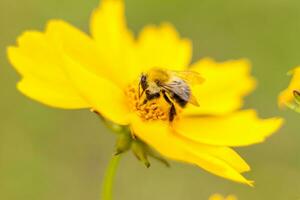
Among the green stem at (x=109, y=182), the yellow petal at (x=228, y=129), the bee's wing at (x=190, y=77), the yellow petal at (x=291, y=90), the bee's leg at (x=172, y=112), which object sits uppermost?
the yellow petal at (x=291, y=90)

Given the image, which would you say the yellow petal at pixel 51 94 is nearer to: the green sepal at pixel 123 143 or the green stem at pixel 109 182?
the green sepal at pixel 123 143

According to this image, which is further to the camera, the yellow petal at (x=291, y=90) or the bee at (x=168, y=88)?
the bee at (x=168, y=88)

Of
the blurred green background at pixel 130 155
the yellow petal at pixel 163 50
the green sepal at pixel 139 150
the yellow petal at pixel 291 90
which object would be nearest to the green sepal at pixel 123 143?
the green sepal at pixel 139 150

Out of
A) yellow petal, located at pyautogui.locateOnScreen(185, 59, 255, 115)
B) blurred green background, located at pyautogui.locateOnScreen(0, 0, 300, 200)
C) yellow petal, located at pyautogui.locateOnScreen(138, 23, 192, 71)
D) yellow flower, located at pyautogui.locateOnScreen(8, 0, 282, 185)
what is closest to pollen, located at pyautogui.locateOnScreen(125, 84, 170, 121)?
yellow flower, located at pyautogui.locateOnScreen(8, 0, 282, 185)

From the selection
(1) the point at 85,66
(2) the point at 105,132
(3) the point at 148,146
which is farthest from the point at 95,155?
(3) the point at 148,146

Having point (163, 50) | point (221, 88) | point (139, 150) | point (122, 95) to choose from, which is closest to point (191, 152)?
point (139, 150)

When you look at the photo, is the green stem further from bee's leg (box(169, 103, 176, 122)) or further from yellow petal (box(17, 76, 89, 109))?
bee's leg (box(169, 103, 176, 122))

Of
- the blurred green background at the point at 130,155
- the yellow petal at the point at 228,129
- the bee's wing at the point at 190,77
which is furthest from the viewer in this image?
the blurred green background at the point at 130,155
